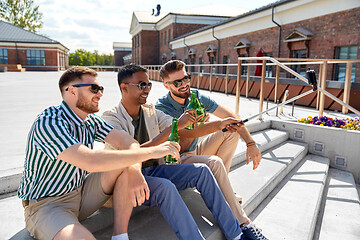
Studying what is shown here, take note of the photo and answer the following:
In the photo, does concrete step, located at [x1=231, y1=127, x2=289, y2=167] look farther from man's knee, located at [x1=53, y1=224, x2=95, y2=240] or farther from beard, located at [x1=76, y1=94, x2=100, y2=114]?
man's knee, located at [x1=53, y1=224, x2=95, y2=240]

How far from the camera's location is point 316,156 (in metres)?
5.21

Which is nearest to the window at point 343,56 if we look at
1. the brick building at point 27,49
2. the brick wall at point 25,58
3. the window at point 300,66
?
the window at point 300,66

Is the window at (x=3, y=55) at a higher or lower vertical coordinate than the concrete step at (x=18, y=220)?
higher

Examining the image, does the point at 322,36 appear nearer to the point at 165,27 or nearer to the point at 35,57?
the point at 165,27

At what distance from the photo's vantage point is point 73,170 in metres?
1.85

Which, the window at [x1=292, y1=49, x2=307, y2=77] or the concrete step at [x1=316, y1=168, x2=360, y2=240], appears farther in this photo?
the window at [x1=292, y1=49, x2=307, y2=77]

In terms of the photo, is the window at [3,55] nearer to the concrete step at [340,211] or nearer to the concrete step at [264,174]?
the concrete step at [264,174]

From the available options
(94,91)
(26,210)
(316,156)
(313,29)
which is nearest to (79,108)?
(94,91)

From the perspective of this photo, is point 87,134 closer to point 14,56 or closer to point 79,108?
point 79,108

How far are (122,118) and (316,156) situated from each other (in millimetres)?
4213

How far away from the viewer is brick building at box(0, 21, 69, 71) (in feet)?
123

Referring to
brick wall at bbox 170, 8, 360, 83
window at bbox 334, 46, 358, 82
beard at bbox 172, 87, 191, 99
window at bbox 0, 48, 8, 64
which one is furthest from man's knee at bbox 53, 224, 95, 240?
window at bbox 0, 48, 8, 64

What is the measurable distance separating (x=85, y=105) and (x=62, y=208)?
2.24ft

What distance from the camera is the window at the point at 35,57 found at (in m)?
39.0
